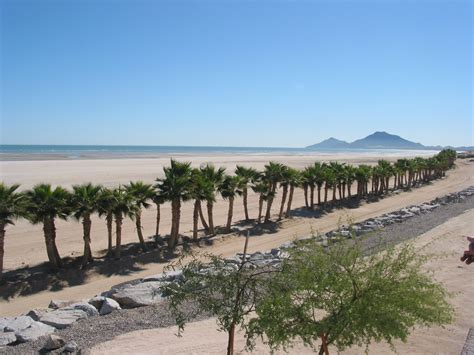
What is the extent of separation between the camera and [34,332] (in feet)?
41.1

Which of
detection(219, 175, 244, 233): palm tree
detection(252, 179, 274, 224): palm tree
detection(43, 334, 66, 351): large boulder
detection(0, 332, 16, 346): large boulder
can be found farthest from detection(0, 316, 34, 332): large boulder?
detection(252, 179, 274, 224): palm tree

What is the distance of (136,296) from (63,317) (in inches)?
95.2

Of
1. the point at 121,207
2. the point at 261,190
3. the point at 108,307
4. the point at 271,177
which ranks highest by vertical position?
the point at 271,177

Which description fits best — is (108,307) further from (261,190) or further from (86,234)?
(261,190)

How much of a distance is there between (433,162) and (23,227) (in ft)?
194

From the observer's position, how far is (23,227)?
2933 cm

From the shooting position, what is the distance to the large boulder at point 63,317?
522 inches

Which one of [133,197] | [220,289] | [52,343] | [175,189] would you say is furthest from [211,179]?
[220,289]

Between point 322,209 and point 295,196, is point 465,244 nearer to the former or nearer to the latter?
point 322,209

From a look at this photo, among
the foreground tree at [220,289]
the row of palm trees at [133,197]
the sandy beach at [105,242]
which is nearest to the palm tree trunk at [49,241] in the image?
the row of palm trees at [133,197]

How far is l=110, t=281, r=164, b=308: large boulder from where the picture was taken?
586 inches

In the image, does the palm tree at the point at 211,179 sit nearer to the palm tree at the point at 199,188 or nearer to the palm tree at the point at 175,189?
the palm tree at the point at 199,188

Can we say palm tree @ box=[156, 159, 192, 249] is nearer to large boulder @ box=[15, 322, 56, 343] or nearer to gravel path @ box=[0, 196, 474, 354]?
gravel path @ box=[0, 196, 474, 354]

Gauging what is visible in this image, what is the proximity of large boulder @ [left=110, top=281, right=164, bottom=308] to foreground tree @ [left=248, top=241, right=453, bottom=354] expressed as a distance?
6870 millimetres
